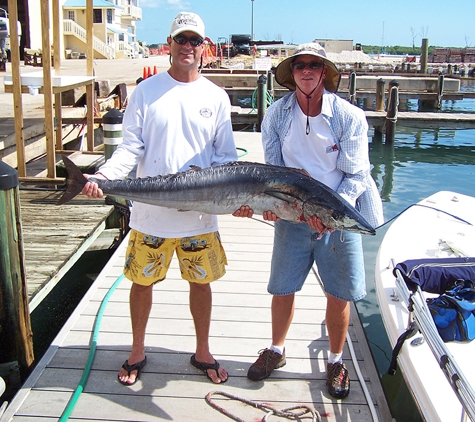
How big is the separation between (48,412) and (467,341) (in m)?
2.69

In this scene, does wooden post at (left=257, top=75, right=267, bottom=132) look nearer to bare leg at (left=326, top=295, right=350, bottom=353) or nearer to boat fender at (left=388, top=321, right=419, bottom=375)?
boat fender at (left=388, top=321, right=419, bottom=375)

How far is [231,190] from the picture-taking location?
115 inches

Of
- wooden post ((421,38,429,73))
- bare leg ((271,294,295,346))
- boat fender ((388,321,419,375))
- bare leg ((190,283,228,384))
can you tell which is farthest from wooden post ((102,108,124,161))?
wooden post ((421,38,429,73))

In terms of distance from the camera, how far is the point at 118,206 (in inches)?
240

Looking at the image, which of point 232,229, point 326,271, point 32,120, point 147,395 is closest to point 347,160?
point 326,271

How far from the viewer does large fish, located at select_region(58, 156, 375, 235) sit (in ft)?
9.09

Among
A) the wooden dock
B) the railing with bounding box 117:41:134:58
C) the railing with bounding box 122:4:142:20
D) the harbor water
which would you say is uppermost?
the railing with bounding box 122:4:142:20

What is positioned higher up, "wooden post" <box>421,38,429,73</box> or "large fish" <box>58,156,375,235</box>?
"wooden post" <box>421,38,429,73</box>

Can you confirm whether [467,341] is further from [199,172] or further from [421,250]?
[199,172]

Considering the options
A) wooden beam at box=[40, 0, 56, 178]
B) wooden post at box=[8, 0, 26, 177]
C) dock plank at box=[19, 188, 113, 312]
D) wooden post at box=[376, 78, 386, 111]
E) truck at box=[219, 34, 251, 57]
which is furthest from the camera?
truck at box=[219, 34, 251, 57]

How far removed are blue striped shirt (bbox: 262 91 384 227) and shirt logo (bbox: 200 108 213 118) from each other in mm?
333

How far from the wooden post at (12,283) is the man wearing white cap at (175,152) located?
0.76 m

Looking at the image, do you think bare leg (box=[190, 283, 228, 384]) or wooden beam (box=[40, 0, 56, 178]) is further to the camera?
wooden beam (box=[40, 0, 56, 178])

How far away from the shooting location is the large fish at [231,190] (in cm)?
277
